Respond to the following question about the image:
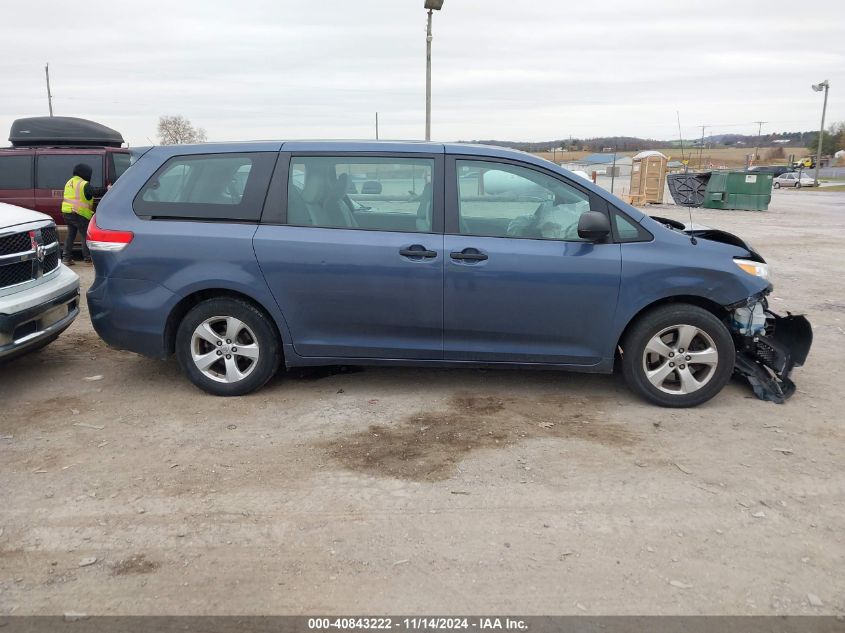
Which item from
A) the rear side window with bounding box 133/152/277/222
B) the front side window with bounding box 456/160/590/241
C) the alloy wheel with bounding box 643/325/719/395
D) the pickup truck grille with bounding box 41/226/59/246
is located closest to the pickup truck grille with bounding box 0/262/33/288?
the pickup truck grille with bounding box 41/226/59/246

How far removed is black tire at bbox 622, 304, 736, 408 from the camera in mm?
4598

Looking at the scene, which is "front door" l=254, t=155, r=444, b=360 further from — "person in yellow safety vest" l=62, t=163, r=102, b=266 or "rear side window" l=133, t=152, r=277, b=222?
"person in yellow safety vest" l=62, t=163, r=102, b=266

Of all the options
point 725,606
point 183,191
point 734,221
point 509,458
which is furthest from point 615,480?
point 734,221

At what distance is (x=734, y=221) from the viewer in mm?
20172

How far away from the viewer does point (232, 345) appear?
191 inches

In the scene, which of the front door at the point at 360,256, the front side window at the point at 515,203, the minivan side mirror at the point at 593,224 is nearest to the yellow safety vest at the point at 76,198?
the front door at the point at 360,256

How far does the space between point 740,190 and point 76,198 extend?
2247 centimetres

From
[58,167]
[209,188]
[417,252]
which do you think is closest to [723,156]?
[58,167]

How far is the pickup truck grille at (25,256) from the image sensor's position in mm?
4812

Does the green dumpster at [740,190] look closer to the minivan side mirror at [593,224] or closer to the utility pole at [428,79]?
the utility pole at [428,79]

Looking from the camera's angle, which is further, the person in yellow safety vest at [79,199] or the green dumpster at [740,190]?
the green dumpster at [740,190]

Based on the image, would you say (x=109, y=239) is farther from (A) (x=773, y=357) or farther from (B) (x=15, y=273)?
(A) (x=773, y=357)

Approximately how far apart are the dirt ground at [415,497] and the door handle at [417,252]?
1.06m

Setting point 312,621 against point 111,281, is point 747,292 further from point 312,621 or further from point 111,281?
point 111,281
